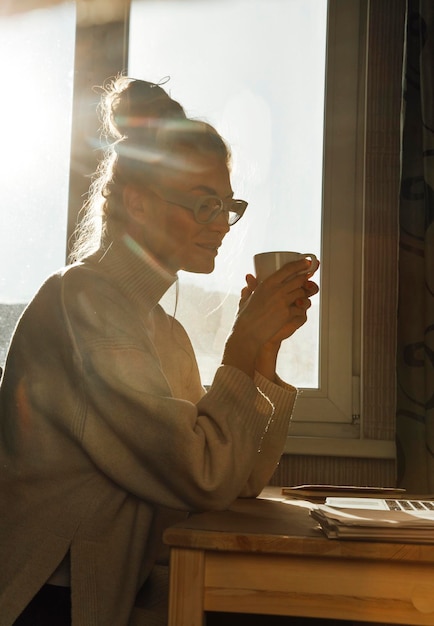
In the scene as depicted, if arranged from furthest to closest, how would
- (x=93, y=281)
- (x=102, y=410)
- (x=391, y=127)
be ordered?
(x=391, y=127), (x=93, y=281), (x=102, y=410)

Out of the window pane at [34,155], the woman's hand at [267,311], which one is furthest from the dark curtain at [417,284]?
the window pane at [34,155]

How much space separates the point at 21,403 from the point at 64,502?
0.57 feet

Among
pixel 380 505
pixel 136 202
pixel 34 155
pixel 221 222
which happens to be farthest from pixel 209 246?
pixel 34 155

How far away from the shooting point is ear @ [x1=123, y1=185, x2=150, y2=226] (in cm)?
147

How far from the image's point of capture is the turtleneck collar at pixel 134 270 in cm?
136

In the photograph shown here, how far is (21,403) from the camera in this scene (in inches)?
48.7

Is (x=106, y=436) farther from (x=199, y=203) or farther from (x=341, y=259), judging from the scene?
(x=341, y=259)

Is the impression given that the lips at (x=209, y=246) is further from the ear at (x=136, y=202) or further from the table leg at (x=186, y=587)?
the table leg at (x=186, y=587)

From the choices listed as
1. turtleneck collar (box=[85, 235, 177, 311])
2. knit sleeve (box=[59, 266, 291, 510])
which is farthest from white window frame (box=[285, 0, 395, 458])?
knit sleeve (box=[59, 266, 291, 510])

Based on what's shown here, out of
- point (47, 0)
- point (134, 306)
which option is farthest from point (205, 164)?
point (47, 0)

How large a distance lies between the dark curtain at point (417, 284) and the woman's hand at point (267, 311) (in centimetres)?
66

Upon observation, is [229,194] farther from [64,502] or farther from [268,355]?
[64,502]

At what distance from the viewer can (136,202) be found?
1.48 m

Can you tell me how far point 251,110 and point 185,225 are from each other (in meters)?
1.03
